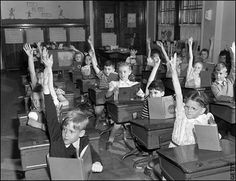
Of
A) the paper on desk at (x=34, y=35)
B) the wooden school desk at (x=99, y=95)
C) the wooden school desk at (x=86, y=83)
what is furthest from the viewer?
the paper on desk at (x=34, y=35)

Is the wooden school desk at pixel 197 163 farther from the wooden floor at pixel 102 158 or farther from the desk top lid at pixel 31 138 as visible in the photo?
the desk top lid at pixel 31 138

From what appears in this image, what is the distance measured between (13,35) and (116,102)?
275 inches

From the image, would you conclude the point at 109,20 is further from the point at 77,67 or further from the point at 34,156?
the point at 34,156

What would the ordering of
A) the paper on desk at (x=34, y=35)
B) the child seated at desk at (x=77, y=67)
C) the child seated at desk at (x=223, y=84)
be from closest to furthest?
the child seated at desk at (x=223, y=84) < the child seated at desk at (x=77, y=67) < the paper on desk at (x=34, y=35)

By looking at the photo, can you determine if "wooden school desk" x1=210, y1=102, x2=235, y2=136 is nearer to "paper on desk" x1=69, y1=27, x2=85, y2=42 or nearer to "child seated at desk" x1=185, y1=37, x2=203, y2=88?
"child seated at desk" x1=185, y1=37, x2=203, y2=88

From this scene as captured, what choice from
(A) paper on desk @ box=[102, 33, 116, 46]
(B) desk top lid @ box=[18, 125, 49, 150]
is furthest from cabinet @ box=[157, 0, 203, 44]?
(B) desk top lid @ box=[18, 125, 49, 150]

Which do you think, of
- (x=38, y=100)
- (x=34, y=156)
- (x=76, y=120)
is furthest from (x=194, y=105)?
Answer: (x=38, y=100)

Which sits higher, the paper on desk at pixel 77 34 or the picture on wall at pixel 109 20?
the picture on wall at pixel 109 20

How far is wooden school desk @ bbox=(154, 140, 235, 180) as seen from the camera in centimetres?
153

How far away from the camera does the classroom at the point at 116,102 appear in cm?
175

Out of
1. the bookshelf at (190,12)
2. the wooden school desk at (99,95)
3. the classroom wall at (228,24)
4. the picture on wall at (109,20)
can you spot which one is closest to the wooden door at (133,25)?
the picture on wall at (109,20)

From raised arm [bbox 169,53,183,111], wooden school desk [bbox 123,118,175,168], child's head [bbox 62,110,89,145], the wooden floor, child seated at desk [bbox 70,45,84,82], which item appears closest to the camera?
child's head [bbox 62,110,89,145]

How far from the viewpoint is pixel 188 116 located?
2.20 metres

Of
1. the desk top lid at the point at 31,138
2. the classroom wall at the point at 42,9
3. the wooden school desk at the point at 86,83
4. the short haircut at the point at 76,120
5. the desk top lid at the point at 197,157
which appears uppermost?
the classroom wall at the point at 42,9
